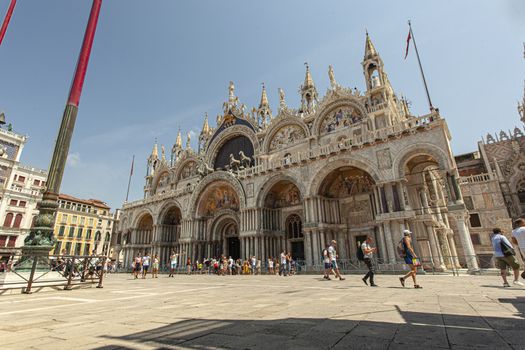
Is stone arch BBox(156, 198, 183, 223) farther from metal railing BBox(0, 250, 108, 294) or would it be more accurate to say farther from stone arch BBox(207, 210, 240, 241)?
metal railing BBox(0, 250, 108, 294)

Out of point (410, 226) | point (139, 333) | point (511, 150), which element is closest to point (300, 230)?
point (410, 226)

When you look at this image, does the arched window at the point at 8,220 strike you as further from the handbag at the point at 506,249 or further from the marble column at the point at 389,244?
the handbag at the point at 506,249

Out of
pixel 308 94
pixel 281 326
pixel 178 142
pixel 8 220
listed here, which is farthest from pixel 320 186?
pixel 8 220

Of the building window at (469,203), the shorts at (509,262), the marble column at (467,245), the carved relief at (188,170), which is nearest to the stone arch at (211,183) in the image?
the carved relief at (188,170)

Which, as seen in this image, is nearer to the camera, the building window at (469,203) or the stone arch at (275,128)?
the stone arch at (275,128)

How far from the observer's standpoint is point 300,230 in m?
24.8

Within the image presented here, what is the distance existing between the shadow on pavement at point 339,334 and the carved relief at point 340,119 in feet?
71.0

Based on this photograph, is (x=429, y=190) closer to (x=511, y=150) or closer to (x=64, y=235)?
(x=511, y=150)

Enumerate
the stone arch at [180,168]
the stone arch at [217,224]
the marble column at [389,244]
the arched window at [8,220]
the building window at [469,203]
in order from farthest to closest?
the arched window at [8,220], the stone arch at [180,168], the building window at [469,203], the stone arch at [217,224], the marble column at [389,244]

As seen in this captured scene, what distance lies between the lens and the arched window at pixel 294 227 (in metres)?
24.8

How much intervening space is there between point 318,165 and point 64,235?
48303mm

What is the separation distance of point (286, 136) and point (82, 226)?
44770 millimetres

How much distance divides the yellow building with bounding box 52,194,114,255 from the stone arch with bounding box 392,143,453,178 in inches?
2048

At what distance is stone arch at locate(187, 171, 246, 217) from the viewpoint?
26.0 metres
